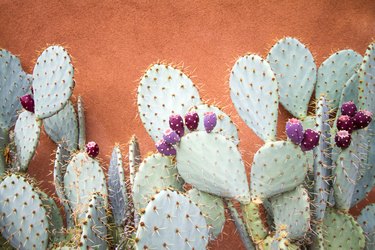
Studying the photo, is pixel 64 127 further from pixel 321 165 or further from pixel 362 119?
pixel 362 119

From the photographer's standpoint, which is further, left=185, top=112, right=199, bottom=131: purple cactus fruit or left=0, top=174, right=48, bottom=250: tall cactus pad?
left=0, top=174, right=48, bottom=250: tall cactus pad

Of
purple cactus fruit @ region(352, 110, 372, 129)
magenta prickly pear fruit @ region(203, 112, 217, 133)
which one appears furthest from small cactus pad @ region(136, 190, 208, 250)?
purple cactus fruit @ region(352, 110, 372, 129)

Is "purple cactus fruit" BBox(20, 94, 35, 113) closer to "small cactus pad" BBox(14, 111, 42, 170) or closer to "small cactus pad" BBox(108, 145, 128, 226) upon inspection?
"small cactus pad" BBox(14, 111, 42, 170)

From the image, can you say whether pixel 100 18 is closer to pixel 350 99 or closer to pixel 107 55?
pixel 107 55

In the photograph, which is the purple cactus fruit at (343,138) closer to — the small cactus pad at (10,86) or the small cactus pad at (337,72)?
the small cactus pad at (337,72)

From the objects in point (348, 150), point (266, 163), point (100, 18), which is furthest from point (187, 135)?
point (100, 18)

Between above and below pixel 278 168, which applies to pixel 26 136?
above

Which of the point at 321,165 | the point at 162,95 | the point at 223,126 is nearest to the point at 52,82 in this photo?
the point at 162,95

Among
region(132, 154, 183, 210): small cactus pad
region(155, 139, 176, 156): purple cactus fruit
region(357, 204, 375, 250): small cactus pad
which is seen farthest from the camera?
region(357, 204, 375, 250): small cactus pad
